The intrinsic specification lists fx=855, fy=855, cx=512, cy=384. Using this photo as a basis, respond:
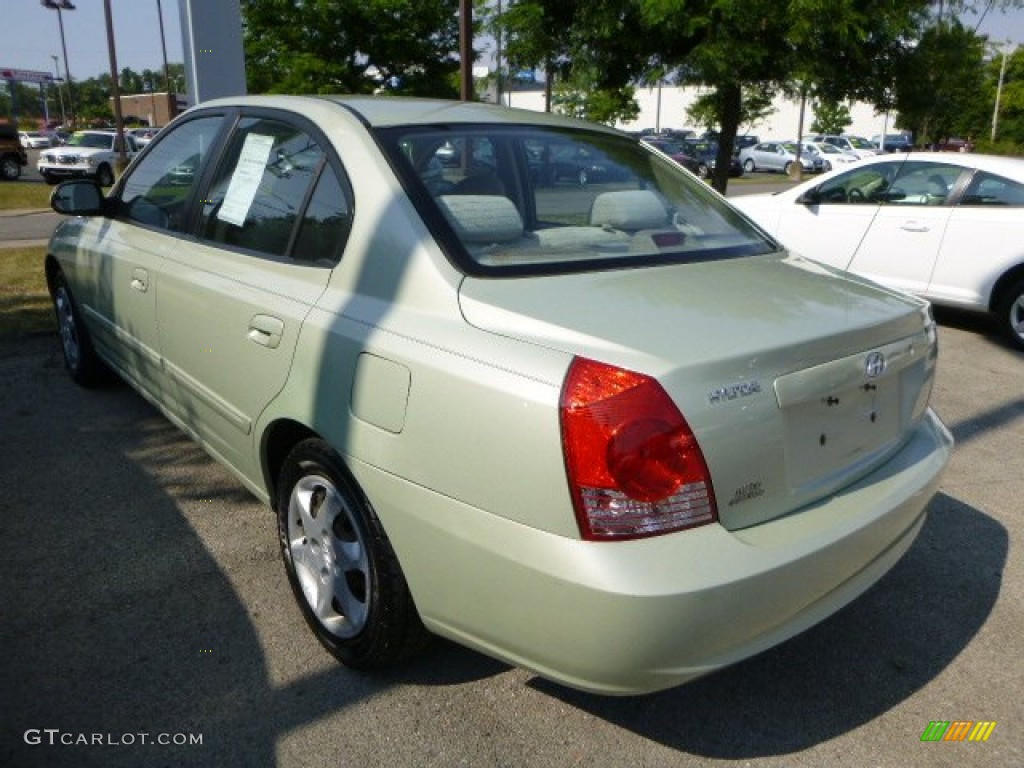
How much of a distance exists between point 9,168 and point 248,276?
95.5 ft

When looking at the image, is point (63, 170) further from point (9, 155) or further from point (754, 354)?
point (754, 354)

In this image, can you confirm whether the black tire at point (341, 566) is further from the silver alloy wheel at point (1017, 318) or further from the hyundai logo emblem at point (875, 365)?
the silver alloy wheel at point (1017, 318)

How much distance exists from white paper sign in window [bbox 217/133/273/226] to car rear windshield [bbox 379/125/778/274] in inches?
24.7

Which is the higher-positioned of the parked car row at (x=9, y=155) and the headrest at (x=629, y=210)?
the headrest at (x=629, y=210)

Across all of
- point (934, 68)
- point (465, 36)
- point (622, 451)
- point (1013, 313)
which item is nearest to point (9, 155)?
point (465, 36)

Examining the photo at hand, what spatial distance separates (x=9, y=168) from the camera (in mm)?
26984

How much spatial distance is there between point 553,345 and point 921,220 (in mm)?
6125

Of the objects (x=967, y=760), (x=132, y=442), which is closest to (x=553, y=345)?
(x=967, y=760)

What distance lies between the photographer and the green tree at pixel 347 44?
20297 millimetres

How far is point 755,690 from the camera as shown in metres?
2.54

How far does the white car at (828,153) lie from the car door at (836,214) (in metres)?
33.3

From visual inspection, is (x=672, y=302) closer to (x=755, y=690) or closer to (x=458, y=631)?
(x=458, y=631)

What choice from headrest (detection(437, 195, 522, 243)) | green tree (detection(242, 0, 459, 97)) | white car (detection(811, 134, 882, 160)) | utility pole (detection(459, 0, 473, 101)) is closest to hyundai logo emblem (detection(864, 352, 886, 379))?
headrest (detection(437, 195, 522, 243))

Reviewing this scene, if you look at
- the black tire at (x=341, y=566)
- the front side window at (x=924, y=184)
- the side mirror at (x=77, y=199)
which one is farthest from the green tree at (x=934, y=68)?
the black tire at (x=341, y=566)
